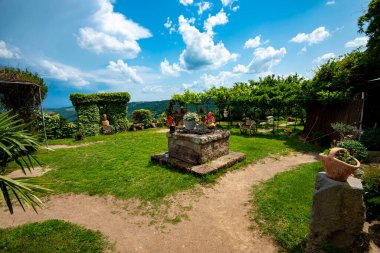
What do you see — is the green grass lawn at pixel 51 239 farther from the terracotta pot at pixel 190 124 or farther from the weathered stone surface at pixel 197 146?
the terracotta pot at pixel 190 124

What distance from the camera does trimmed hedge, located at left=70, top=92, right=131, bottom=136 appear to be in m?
16.4

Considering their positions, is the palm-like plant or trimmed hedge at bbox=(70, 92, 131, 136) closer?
the palm-like plant

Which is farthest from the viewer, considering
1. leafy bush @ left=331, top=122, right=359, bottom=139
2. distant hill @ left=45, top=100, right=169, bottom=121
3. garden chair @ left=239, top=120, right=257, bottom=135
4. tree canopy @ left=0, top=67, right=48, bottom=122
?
distant hill @ left=45, top=100, right=169, bottom=121

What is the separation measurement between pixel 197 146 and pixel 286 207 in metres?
3.52

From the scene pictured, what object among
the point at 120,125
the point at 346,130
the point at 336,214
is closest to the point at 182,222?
the point at 336,214

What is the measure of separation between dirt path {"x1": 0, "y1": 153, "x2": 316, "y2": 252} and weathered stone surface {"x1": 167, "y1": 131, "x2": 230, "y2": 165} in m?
1.48

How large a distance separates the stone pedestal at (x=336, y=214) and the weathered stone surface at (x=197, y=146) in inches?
174

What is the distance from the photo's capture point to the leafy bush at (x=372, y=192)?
3984 mm

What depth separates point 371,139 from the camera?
8.59 metres

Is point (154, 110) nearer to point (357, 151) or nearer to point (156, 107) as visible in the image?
point (156, 107)

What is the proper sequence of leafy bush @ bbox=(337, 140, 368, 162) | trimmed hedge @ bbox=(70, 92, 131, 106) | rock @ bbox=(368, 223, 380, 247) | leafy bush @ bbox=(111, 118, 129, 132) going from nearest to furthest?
rock @ bbox=(368, 223, 380, 247), leafy bush @ bbox=(337, 140, 368, 162), trimmed hedge @ bbox=(70, 92, 131, 106), leafy bush @ bbox=(111, 118, 129, 132)

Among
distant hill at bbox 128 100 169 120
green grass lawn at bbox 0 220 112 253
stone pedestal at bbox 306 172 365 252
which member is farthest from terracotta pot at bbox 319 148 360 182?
distant hill at bbox 128 100 169 120

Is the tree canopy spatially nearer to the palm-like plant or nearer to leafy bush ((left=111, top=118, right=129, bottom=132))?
leafy bush ((left=111, top=118, right=129, bottom=132))

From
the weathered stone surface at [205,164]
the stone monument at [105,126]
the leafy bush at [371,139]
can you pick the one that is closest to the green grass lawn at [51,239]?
the weathered stone surface at [205,164]
